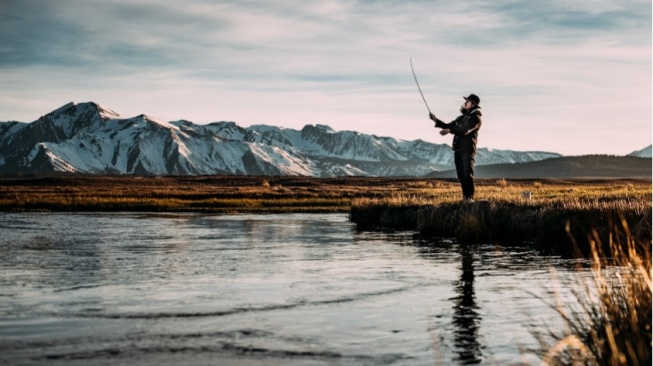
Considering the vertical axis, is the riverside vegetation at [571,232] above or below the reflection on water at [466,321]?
above

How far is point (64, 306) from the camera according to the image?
44.5ft

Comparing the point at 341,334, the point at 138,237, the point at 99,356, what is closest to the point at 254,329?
the point at 341,334

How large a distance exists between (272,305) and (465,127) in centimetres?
1423

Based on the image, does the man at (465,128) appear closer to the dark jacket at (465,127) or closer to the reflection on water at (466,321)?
the dark jacket at (465,127)

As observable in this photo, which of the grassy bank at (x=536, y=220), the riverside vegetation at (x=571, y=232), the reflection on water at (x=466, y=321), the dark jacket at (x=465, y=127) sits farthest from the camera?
the dark jacket at (x=465, y=127)

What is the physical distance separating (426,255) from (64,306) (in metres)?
11.8

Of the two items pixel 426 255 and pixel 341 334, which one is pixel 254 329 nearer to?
pixel 341 334

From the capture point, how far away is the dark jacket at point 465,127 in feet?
86.6

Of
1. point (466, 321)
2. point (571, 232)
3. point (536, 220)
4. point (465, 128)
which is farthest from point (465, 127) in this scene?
→ point (466, 321)

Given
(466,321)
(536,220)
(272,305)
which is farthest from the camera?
(536,220)

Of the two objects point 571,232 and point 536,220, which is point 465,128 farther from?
point 571,232

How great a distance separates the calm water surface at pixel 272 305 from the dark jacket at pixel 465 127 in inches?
146

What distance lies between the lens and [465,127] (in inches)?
1039

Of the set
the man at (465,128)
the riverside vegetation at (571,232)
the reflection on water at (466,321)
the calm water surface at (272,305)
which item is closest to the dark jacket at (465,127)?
the man at (465,128)
